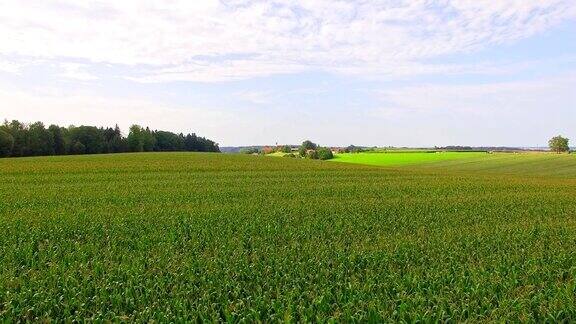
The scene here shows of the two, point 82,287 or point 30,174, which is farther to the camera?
point 30,174

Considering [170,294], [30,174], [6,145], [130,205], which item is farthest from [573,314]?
[6,145]

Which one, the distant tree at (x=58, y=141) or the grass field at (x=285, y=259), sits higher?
the distant tree at (x=58, y=141)

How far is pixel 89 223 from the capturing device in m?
18.3

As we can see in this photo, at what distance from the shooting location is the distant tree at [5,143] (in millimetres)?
89000

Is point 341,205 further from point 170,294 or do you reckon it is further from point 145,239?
point 170,294

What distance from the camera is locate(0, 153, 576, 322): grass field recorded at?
9078 mm

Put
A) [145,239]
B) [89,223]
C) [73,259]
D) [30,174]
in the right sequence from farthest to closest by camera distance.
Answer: [30,174]
[89,223]
[145,239]
[73,259]

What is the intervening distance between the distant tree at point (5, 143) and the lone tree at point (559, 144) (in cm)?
13906

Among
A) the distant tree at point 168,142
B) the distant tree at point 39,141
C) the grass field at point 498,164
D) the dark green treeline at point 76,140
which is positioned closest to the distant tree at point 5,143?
the dark green treeline at point 76,140

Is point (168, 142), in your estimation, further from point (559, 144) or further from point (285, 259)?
point (285, 259)

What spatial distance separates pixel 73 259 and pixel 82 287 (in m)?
3.16

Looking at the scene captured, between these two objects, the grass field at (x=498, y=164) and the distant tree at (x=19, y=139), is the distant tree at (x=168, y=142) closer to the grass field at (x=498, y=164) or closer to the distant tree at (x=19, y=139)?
the distant tree at (x=19, y=139)

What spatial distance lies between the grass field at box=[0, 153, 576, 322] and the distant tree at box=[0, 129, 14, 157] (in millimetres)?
73555

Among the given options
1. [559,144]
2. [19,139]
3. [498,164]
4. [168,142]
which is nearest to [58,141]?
[19,139]
